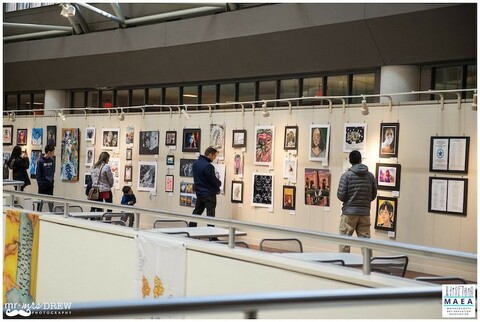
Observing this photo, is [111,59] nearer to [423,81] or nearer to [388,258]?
[423,81]

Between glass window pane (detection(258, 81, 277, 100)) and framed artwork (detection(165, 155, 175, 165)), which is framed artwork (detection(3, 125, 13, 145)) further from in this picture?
glass window pane (detection(258, 81, 277, 100))

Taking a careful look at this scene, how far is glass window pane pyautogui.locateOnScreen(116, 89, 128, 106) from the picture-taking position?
20.8 meters

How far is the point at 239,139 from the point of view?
45.2 feet

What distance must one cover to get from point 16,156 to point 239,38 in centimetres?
618

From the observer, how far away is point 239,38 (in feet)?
52.1

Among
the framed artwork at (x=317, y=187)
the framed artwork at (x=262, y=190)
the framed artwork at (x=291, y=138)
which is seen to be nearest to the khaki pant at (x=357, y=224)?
the framed artwork at (x=317, y=187)

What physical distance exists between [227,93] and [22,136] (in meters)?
6.64

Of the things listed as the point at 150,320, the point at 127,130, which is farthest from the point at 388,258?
the point at 127,130

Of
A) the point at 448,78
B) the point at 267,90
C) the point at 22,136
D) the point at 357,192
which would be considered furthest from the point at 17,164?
the point at 448,78

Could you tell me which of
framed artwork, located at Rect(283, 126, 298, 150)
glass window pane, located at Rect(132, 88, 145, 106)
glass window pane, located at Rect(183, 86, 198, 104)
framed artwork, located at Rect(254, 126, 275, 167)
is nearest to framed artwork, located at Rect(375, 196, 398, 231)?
framed artwork, located at Rect(283, 126, 298, 150)

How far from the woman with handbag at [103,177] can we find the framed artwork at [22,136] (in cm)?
654

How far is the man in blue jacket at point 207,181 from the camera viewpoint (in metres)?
13.0

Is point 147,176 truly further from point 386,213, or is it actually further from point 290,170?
point 386,213

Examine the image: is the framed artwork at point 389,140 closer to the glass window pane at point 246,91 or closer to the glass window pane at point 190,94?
the glass window pane at point 246,91
